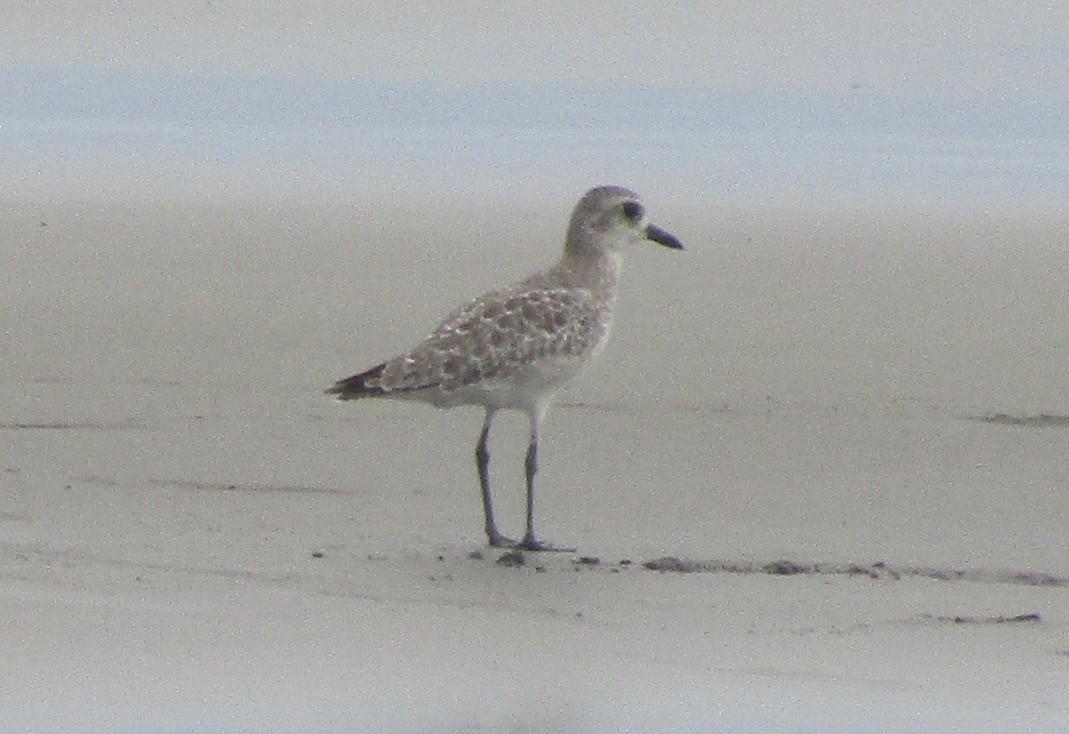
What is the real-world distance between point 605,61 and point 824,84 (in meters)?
3.02

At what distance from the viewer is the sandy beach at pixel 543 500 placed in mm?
6512

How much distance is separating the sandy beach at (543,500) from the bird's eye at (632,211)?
2.91ft

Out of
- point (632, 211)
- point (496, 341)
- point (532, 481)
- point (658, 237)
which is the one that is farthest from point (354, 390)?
point (658, 237)

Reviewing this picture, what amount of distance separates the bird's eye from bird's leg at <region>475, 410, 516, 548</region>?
1.05m

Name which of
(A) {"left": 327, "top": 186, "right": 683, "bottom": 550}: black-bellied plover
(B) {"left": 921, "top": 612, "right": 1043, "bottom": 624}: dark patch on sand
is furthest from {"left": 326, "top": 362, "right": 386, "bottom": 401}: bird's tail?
(B) {"left": 921, "top": 612, "right": 1043, "bottom": 624}: dark patch on sand

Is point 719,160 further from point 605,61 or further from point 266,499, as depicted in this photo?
point 266,499

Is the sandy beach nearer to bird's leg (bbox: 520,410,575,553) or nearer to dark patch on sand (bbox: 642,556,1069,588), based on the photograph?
dark patch on sand (bbox: 642,556,1069,588)

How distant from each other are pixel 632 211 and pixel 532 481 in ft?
4.33

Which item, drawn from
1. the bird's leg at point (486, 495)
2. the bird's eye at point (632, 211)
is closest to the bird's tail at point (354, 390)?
the bird's leg at point (486, 495)

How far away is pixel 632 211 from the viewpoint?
945cm

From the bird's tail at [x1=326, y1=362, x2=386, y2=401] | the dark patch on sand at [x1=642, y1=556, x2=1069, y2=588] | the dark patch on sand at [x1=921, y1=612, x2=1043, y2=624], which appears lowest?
the dark patch on sand at [x1=921, y1=612, x2=1043, y2=624]

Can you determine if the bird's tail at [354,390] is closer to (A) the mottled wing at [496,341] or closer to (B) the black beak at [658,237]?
(A) the mottled wing at [496,341]

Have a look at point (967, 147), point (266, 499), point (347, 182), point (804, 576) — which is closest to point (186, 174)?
point (347, 182)

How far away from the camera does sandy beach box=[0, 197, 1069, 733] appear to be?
6.51 m
